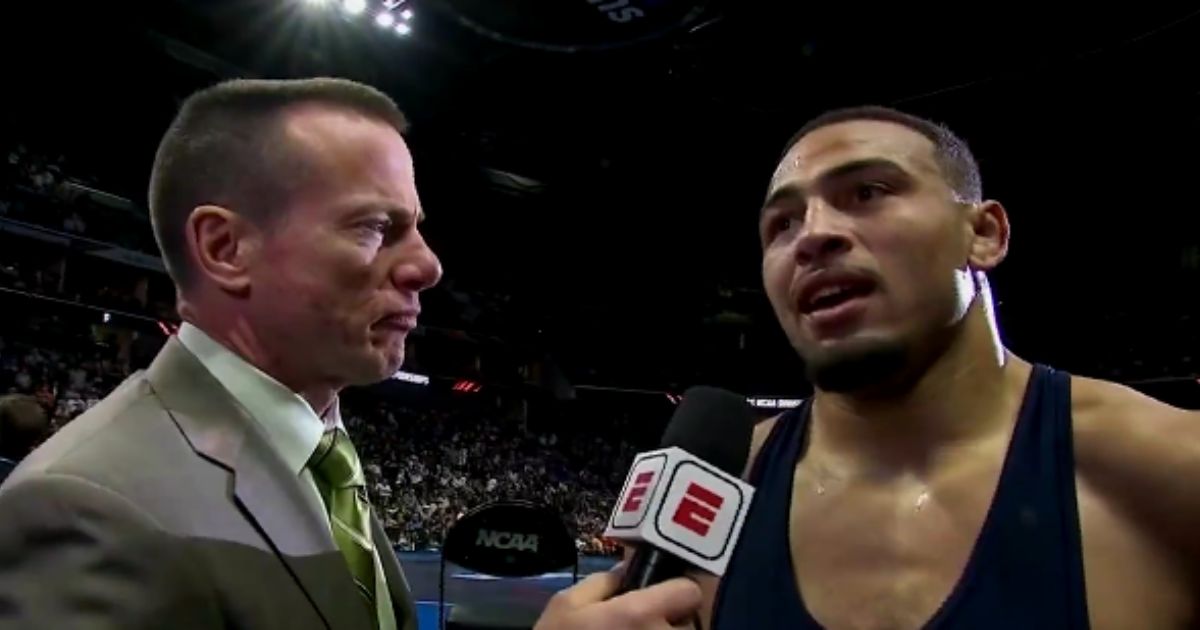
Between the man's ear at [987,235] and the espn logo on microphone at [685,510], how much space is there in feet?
2.46

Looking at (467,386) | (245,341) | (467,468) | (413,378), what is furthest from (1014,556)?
(467,386)

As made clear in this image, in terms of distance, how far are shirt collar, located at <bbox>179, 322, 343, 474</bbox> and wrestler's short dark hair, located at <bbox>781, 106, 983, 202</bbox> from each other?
3.03 ft

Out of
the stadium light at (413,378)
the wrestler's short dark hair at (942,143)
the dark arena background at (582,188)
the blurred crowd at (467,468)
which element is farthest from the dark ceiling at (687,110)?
the wrestler's short dark hair at (942,143)

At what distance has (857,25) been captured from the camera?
415 inches

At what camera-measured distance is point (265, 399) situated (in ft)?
4.17

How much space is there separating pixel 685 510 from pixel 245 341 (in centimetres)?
68

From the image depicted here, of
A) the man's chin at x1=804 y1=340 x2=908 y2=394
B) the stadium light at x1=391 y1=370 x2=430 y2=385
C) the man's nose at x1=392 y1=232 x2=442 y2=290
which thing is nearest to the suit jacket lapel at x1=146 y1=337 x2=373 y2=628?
the man's nose at x1=392 y1=232 x2=442 y2=290

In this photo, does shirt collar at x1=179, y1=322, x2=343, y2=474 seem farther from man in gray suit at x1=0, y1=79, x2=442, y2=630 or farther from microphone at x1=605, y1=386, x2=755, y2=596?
microphone at x1=605, y1=386, x2=755, y2=596

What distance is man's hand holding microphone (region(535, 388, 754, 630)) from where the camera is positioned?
2.75ft

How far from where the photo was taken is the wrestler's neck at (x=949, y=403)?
1.45 m

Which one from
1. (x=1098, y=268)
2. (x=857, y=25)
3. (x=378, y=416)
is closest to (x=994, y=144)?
(x=857, y=25)

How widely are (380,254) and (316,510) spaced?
359 millimetres

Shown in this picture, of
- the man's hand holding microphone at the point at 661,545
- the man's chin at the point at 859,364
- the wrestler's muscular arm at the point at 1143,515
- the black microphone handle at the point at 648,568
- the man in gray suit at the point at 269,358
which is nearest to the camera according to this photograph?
the man's hand holding microphone at the point at 661,545

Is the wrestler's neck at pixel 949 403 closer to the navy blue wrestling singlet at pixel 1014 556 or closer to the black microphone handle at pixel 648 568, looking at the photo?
the navy blue wrestling singlet at pixel 1014 556
